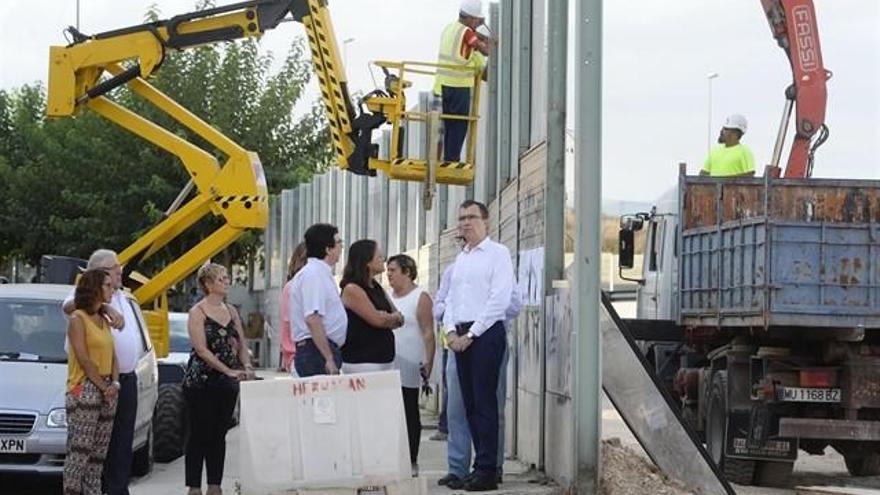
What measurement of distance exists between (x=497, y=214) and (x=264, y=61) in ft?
101

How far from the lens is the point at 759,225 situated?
14.9 meters

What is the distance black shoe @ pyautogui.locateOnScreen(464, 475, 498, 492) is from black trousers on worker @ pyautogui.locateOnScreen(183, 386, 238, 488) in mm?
1681

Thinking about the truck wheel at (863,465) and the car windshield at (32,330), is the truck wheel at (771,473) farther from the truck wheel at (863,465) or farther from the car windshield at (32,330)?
the car windshield at (32,330)

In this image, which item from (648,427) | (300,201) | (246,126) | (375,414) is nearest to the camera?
(375,414)

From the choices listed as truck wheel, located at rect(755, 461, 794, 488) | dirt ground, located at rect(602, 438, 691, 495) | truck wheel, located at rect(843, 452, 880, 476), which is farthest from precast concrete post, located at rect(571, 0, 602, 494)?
truck wheel, located at rect(843, 452, 880, 476)

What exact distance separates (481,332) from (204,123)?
8.23 metres

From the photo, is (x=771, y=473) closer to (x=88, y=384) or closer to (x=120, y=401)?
(x=120, y=401)

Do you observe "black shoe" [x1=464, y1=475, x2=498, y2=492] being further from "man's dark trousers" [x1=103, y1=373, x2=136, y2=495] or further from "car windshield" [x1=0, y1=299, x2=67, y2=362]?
"car windshield" [x1=0, y1=299, x2=67, y2=362]

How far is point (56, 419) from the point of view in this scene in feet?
43.0

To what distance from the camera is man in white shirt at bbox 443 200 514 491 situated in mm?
12695

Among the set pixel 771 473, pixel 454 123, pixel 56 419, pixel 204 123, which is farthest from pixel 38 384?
pixel 454 123

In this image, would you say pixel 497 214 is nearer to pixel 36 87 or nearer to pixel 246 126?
pixel 246 126

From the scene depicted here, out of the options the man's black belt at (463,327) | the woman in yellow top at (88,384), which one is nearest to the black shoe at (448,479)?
the man's black belt at (463,327)

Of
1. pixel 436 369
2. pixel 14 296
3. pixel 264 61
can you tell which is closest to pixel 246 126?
pixel 264 61
